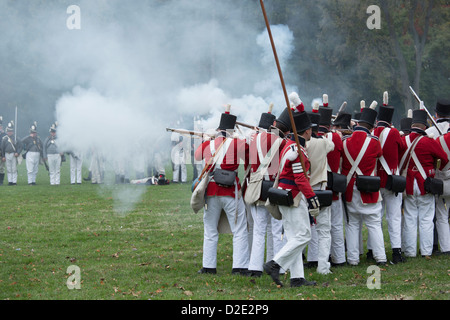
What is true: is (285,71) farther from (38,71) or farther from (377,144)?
(377,144)

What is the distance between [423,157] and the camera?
376 inches

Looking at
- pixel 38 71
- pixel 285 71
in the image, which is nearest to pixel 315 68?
pixel 285 71

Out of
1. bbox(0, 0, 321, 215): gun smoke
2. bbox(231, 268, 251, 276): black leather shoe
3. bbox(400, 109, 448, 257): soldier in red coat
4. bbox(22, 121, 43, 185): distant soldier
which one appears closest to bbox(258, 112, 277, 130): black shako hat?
bbox(231, 268, 251, 276): black leather shoe

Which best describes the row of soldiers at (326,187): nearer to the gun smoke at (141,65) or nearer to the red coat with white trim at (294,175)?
the red coat with white trim at (294,175)

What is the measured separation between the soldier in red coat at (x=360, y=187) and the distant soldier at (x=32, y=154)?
16.6 metres

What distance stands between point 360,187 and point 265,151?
161cm

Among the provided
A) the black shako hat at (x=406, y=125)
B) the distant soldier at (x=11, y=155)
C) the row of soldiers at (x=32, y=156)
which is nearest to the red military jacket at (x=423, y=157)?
the black shako hat at (x=406, y=125)

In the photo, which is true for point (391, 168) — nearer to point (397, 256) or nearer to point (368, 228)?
point (368, 228)

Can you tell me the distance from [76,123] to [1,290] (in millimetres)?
10773

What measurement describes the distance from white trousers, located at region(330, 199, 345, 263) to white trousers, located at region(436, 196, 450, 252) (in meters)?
1.91

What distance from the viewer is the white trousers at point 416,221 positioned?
9594 mm

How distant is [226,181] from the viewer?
8469 mm

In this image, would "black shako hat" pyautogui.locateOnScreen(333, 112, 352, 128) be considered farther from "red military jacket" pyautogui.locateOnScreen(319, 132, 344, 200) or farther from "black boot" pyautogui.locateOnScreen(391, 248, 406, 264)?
"black boot" pyautogui.locateOnScreen(391, 248, 406, 264)

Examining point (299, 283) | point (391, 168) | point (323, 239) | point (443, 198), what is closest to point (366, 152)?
point (391, 168)
